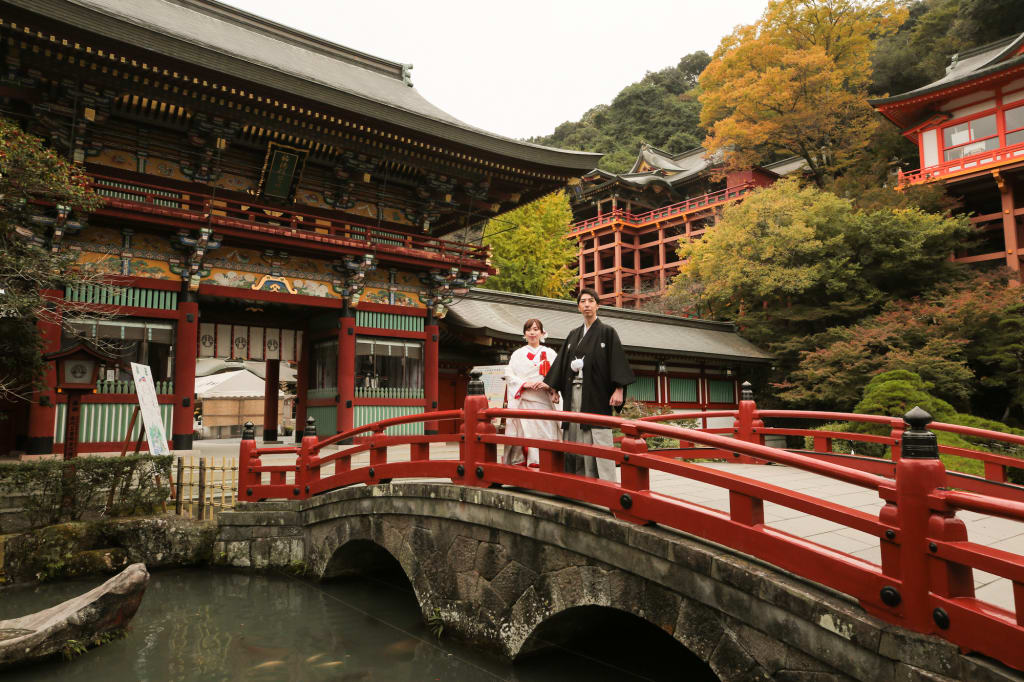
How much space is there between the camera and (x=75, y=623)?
18.3 feet

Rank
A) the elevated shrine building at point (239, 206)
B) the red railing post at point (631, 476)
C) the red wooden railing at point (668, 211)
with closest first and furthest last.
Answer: the red railing post at point (631, 476) < the elevated shrine building at point (239, 206) < the red wooden railing at point (668, 211)

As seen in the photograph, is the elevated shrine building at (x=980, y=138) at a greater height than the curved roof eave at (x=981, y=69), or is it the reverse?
the curved roof eave at (x=981, y=69)

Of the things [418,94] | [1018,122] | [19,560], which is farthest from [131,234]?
[1018,122]

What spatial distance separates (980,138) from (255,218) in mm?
25323

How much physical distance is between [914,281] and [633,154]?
32.6 meters

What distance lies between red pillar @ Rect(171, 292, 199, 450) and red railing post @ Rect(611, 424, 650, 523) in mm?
9393

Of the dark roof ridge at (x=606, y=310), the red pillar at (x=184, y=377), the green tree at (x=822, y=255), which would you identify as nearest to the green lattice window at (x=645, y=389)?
the dark roof ridge at (x=606, y=310)

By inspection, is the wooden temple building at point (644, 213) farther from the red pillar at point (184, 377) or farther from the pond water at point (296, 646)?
the pond water at point (296, 646)

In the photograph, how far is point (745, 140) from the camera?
27.9 metres

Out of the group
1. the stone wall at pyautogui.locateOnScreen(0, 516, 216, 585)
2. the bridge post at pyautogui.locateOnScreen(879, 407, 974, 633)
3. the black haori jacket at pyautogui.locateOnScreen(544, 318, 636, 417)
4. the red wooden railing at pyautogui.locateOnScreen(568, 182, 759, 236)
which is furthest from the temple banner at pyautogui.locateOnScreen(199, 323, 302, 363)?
the red wooden railing at pyautogui.locateOnScreen(568, 182, 759, 236)

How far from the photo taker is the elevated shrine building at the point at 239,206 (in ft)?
32.2

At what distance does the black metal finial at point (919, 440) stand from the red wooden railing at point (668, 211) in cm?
3029

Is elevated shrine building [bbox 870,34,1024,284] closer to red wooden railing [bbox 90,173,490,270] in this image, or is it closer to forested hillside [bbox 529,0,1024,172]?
forested hillside [bbox 529,0,1024,172]

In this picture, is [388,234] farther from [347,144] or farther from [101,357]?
[101,357]
